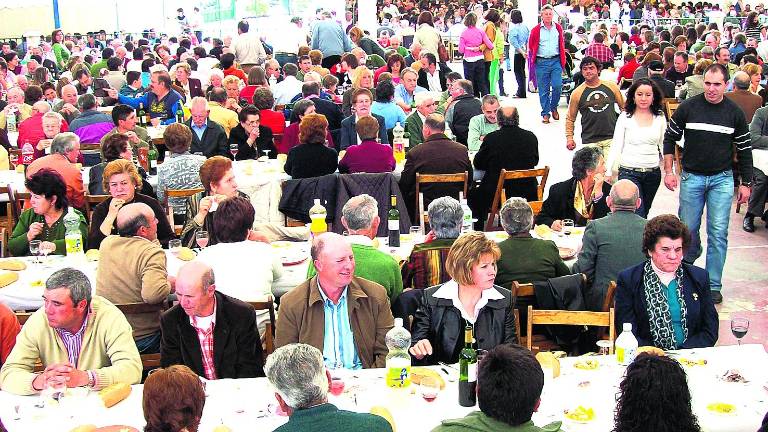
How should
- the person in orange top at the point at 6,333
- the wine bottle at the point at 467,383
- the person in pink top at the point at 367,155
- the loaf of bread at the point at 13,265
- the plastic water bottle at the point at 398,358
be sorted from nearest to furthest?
1. the wine bottle at the point at 467,383
2. the plastic water bottle at the point at 398,358
3. the person in orange top at the point at 6,333
4. the loaf of bread at the point at 13,265
5. the person in pink top at the point at 367,155

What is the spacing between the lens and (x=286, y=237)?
6.73 metres

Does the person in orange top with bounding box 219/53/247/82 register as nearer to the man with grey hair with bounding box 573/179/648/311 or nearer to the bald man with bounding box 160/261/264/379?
the man with grey hair with bounding box 573/179/648/311

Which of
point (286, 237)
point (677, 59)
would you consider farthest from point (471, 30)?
point (286, 237)

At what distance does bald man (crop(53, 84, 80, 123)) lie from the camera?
10625mm

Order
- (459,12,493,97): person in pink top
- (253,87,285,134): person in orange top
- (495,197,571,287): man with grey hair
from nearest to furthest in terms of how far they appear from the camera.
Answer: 1. (495,197,571,287): man with grey hair
2. (253,87,285,134): person in orange top
3. (459,12,493,97): person in pink top

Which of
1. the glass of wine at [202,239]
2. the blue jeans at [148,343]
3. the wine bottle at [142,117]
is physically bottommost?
the blue jeans at [148,343]

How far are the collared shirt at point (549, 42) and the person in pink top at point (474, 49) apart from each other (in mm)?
1293

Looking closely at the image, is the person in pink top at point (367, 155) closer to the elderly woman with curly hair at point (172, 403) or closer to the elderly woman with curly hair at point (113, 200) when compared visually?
the elderly woman with curly hair at point (113, 200)

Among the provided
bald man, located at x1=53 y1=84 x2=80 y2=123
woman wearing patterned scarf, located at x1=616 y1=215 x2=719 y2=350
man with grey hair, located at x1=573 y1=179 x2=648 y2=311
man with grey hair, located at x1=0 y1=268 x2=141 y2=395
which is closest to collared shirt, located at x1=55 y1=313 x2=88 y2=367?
man with grey hair, located at x1=0 y1=268 x2=141 y2=395

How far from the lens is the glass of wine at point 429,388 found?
13.0ft

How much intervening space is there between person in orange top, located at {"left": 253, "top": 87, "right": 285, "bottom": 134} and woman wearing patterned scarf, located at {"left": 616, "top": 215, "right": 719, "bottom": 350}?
5.60 m

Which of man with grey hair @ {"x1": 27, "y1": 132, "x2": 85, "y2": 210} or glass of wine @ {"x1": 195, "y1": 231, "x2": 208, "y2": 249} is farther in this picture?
man with grey hair @ {"x1": 27, "y1": 132, "x2": 85, "y2": 210}

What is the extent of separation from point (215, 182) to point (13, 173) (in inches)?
114

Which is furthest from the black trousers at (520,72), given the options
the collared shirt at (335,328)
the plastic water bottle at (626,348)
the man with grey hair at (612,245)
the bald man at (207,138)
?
the plastic water bottle at (626,348)
